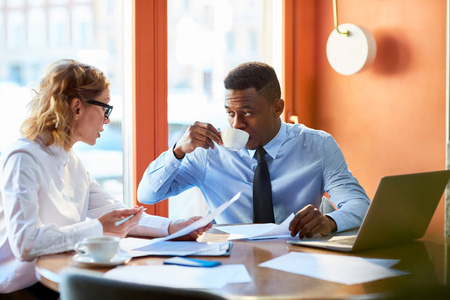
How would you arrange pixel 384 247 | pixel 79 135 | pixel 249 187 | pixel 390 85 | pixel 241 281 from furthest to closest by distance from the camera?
pixel 390 85, pixel 249 187, pixel 79 135, pixel 384 247, pixel 241 281

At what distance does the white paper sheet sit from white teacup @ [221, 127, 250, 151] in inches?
33.0

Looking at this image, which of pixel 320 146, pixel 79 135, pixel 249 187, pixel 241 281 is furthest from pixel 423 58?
pixel 241 281

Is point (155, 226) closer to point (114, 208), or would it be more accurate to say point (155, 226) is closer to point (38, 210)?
point (114, 208)

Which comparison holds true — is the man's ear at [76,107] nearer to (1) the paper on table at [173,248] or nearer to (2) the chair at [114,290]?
(1) the paper on table at [173,248]

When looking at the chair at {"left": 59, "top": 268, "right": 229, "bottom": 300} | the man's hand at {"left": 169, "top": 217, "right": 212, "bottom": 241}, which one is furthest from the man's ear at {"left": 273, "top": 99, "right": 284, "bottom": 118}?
the chair at {"left": 59, "top": 268, "right": 229, "bottom": 300}

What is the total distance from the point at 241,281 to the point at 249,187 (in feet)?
3.61

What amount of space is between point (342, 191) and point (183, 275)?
111 cm

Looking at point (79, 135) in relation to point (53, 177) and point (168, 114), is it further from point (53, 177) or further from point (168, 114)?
point (168, 114)

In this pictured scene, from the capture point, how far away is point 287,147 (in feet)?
7.46

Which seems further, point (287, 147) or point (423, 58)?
point (423, 58)

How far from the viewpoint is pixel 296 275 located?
1.17 meters

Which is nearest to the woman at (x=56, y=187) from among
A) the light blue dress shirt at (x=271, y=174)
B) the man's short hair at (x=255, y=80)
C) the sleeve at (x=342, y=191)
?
the light blue dress shirt at (x=271, y=174)

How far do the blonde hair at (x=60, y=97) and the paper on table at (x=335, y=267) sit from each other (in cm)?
85

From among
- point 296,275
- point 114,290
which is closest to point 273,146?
point 296,275
